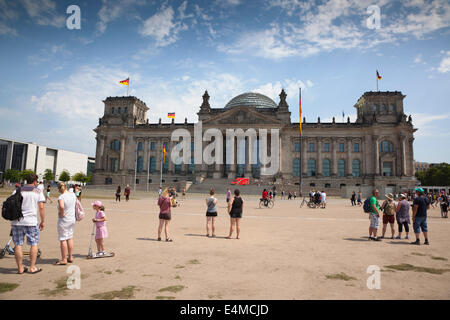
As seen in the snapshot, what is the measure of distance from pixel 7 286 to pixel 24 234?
4.92ft

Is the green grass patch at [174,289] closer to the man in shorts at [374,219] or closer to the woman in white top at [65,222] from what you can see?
the woman in white top at [65,222]

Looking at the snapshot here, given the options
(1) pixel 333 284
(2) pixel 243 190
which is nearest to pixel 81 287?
(1) pixel 333 284

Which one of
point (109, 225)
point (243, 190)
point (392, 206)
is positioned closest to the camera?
point (392, 206)

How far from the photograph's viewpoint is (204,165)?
64.3 metres

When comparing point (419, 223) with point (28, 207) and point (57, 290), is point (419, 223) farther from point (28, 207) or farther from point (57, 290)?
point (28, 207)

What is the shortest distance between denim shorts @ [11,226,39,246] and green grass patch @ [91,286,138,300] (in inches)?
110

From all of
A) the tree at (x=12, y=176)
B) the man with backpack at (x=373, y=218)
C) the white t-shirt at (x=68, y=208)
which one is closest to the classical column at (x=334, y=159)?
the man with backpack at (x=373, y=218)

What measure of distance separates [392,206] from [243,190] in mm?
39519

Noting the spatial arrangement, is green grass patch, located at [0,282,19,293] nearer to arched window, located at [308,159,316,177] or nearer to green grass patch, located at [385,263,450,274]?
green grass patch, located at [385,263,450,274]

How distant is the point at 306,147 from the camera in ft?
213

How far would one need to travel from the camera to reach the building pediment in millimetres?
61625

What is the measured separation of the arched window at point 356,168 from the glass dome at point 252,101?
87.6 ft

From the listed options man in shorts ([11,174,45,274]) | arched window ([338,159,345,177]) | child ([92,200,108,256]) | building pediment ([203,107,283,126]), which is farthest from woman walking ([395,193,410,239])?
arched window ([338,159,345,177])
